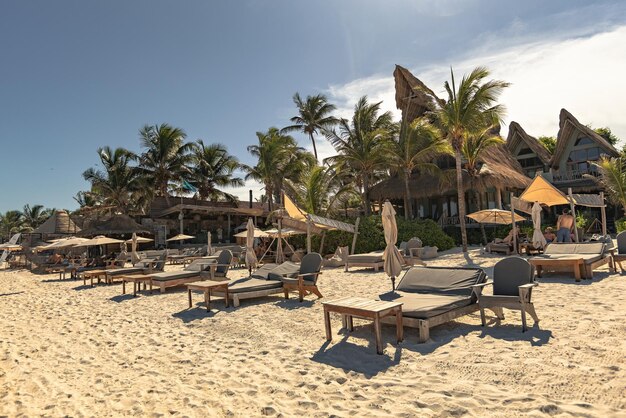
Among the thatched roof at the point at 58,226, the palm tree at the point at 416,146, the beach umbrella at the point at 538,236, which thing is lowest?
the beach umbrella at the point at 538,236

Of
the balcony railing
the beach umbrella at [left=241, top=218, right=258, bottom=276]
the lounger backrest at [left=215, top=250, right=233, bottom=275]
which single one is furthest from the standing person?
the balcony railing

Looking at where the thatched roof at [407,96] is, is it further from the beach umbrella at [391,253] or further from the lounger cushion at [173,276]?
the beach umbrella at [391,253]

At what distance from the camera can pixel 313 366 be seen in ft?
13.1

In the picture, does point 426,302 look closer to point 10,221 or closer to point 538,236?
point 538,236

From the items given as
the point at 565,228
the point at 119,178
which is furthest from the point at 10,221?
the point at 565,228

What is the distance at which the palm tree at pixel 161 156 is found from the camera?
28.6m

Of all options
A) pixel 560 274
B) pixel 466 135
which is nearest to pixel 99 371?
pixel 560 274

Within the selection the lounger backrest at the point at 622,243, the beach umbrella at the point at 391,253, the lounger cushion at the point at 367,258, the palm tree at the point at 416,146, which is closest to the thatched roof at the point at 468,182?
the palm tree at the point at 416,146

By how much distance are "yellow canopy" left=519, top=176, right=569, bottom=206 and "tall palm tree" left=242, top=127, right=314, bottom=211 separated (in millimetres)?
16289

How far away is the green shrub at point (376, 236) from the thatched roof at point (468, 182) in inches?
151

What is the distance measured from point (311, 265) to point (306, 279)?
30cm

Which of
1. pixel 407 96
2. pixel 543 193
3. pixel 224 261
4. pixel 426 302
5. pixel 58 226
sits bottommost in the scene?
pixel 426 302

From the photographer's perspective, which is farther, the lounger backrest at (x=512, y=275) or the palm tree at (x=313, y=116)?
the palm tree at (x=313, y=116)

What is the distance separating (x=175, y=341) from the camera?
17.1ft
